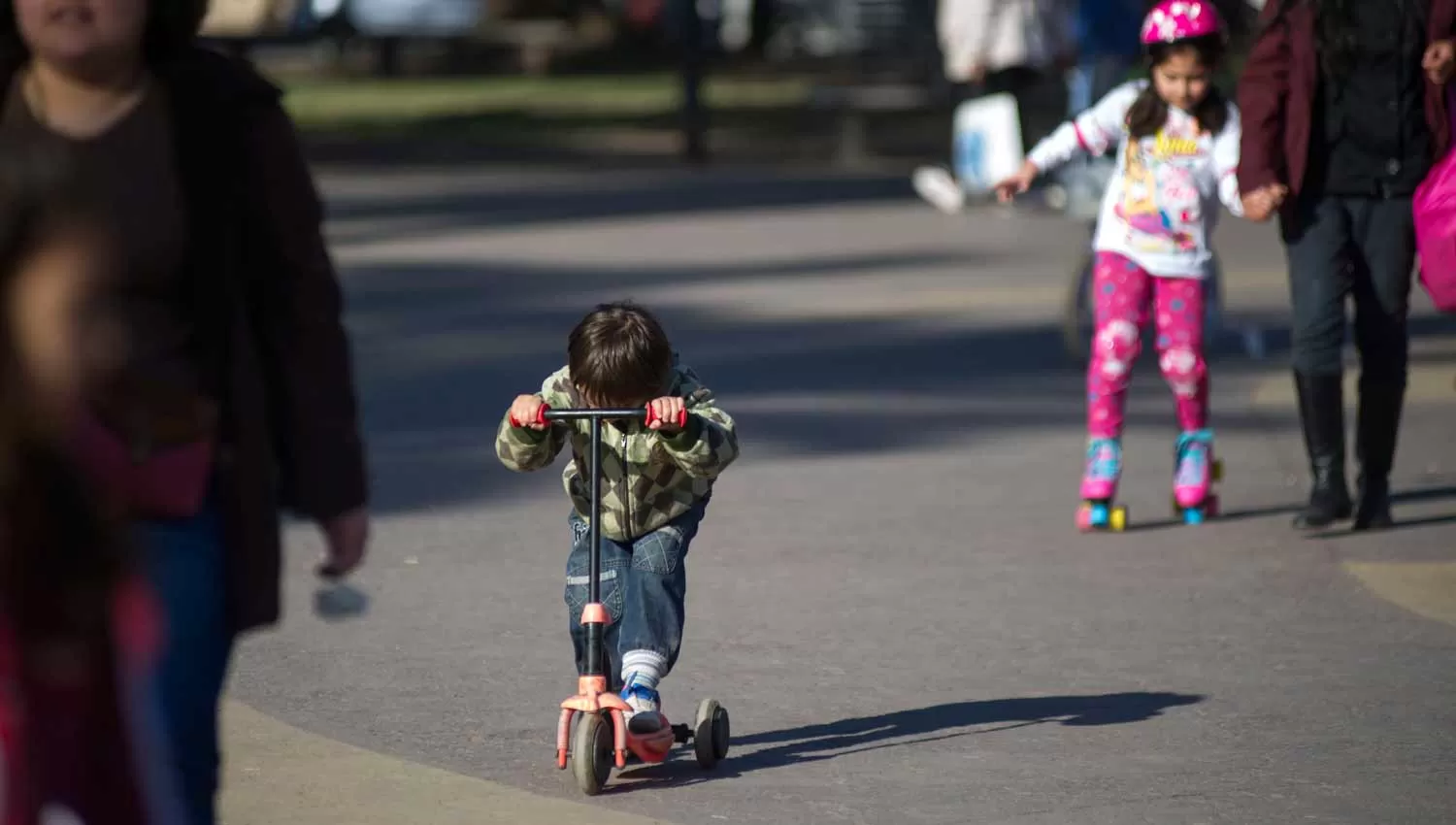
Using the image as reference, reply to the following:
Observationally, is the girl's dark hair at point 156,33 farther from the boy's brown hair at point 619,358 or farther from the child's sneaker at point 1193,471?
the child's sneaker at point 1193,471

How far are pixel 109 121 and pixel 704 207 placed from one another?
16.3 metres

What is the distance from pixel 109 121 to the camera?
335cm

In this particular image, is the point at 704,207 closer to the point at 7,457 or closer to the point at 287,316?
the point at 287,316

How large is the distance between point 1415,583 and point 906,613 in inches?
61.2

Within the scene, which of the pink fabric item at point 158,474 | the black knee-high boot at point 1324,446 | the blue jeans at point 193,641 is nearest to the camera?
the pink fabric item at point 158,474

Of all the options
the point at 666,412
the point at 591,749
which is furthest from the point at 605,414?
the point at 591,749

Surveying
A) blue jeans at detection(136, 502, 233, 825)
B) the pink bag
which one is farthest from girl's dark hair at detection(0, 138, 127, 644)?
the pink bag

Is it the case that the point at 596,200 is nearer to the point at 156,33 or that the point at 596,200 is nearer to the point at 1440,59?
the point at 1440,59

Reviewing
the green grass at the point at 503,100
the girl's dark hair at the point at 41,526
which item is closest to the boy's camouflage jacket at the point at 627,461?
the girl's dark hair at the point at 41,526

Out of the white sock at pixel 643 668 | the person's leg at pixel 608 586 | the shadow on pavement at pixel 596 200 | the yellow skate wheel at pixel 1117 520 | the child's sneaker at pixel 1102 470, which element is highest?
the person's leg at pixel 608 586

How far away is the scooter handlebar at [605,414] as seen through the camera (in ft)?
16.7

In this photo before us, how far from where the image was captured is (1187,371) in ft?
27.2

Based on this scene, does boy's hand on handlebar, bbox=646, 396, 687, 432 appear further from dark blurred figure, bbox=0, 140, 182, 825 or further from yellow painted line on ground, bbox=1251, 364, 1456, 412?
yellow painted line on ground, bbox=1251, 364, 1456, 412

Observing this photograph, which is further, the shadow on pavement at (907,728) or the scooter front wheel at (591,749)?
the shadow on pavement at (907,728)
